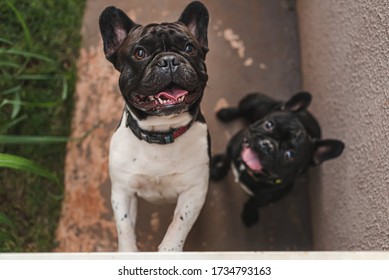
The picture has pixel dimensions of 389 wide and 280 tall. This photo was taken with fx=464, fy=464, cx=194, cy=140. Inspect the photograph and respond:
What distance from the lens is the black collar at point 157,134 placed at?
1.72 m

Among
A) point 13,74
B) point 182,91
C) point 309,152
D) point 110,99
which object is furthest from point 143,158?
point 13,74

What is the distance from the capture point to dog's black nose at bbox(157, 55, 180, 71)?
1490 mm

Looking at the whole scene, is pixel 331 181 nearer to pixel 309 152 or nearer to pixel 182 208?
pixel 309 152

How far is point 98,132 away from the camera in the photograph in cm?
266

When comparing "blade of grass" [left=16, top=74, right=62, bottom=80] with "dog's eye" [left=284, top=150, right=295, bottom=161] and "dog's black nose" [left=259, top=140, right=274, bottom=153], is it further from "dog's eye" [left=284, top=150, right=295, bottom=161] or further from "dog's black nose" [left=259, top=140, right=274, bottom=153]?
"dog's eye" [left=284, top=150, right=295, bottom=161]

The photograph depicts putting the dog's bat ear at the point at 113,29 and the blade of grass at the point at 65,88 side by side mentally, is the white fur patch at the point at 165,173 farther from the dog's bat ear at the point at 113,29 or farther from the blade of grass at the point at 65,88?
the blade of grass at the point at 65,88

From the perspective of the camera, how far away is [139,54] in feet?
5.26

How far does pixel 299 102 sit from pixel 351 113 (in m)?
0.27

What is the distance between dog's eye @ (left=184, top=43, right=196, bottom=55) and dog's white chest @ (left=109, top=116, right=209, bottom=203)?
302 millimetres

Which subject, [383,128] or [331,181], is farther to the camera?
[331,181]

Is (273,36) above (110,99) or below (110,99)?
above

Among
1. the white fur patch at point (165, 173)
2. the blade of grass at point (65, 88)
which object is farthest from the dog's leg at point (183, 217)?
the blade of grass at point (65, 88)

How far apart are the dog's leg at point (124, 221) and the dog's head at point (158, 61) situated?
1.40 feet
